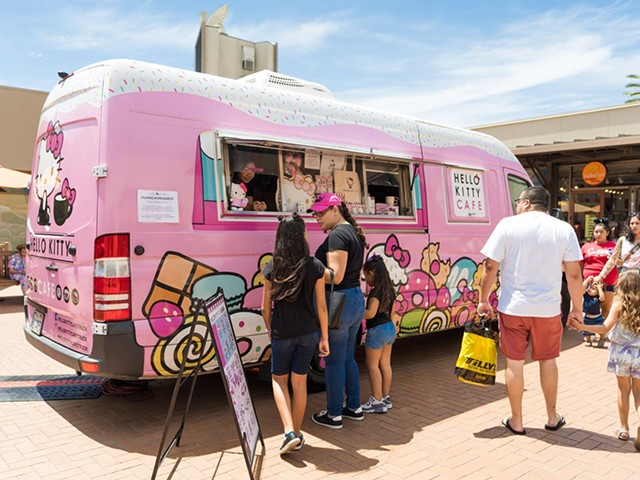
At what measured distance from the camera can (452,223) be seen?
6.55m

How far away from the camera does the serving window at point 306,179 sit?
4.72 m

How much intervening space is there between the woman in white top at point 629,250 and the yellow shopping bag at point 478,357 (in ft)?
11.3

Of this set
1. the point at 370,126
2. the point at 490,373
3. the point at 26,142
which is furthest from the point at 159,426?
the point at 26,142

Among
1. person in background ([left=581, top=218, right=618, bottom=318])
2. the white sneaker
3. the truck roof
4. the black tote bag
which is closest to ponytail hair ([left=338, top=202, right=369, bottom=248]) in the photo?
the black tote bag

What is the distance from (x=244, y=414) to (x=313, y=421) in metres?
1.21

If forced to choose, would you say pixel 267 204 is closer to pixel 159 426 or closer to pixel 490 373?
pixel 159 426

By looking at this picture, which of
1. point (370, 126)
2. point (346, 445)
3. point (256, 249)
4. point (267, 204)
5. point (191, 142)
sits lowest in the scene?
point (346, 445)

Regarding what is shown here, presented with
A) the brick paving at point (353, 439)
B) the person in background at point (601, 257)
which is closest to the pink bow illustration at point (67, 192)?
the brick paving at point (353, 439)

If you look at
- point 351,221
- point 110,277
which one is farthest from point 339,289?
point 110,277

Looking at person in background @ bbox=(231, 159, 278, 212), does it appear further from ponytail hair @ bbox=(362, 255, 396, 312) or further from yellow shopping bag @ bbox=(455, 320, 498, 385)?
yellow shopping bag @ bbox=(455, 320, 498, 385)

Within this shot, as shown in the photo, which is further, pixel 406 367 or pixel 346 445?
pixel 406 367

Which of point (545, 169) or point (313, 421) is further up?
point (545, 169)

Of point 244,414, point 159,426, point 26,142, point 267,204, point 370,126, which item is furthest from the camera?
point 26,142

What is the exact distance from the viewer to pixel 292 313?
13.0ft
